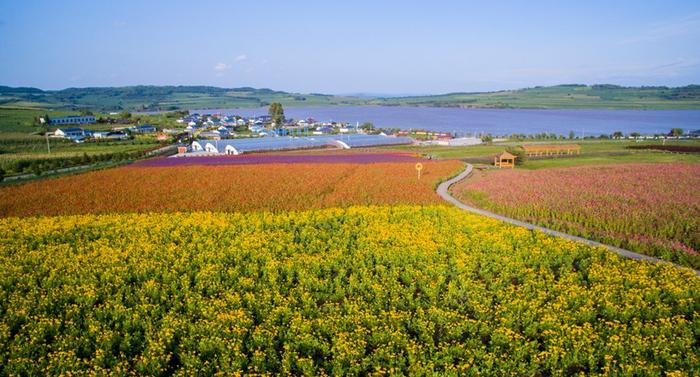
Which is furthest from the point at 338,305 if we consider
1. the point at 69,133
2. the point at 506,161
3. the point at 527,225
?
the point at 69,133

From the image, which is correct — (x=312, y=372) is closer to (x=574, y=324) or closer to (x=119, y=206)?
(x=574, y=324)

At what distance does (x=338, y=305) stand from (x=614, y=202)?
2040 cm

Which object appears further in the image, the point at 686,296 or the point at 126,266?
the point at 126,266

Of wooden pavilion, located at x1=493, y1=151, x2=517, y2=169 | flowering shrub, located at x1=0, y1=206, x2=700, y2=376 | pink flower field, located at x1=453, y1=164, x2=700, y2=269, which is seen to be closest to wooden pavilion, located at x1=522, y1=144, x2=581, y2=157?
wooden pavilion, located at x1=493, y1=151, x2=517, y2=169

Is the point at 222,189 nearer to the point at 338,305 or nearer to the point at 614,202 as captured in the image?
the point at 338,305

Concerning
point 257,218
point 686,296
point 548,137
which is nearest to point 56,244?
point 257,218

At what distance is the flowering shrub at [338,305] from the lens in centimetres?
1098

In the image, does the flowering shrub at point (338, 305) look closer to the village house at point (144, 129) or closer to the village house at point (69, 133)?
the village house at point (69, 133)

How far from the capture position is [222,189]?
33.3 m

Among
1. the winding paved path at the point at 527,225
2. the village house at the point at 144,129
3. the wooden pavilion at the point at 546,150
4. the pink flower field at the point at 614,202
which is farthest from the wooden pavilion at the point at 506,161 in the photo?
the village house at the point at 144,129

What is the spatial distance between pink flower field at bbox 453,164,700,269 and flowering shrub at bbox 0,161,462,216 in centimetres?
503

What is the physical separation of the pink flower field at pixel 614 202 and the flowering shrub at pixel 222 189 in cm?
503

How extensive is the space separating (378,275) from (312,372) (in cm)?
643

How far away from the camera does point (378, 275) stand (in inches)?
649
